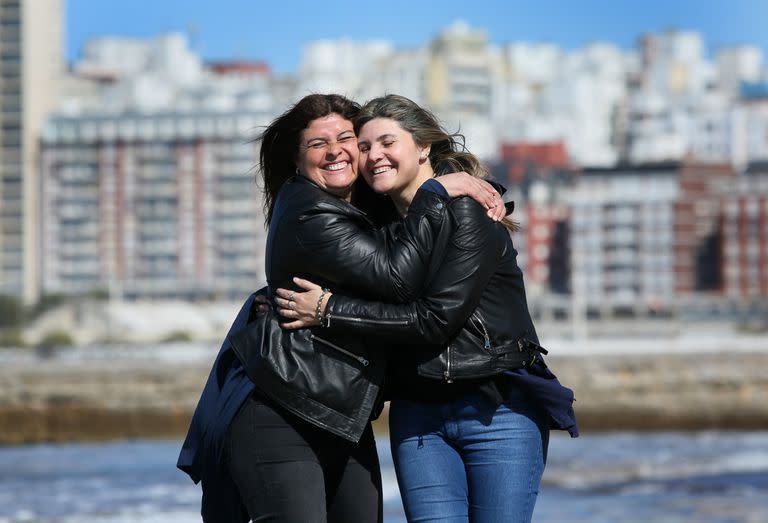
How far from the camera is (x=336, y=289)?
3.92 meters

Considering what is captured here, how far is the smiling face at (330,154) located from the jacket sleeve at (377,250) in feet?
0.50

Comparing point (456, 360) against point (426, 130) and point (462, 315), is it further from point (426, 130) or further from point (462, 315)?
point (426, 130)

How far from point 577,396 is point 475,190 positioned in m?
27.5

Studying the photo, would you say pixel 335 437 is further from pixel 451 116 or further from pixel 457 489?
pixel 451 116

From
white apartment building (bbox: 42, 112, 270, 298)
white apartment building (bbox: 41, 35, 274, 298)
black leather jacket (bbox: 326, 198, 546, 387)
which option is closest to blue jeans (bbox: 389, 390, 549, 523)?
black leather jacket (bbox: 326, 198, 546, 387)

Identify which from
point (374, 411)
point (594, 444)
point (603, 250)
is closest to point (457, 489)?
point (374, 411)

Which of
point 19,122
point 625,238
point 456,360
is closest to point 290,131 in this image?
point 456,360

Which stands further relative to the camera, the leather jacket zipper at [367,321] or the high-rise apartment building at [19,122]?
the high-rise apartment building at [19,122]

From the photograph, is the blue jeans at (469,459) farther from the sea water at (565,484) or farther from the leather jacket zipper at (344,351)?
the sea water at (565,484)

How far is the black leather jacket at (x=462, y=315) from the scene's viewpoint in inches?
151

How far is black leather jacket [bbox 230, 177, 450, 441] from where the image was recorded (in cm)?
381

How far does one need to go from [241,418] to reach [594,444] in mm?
19091

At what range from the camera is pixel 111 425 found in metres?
29.6

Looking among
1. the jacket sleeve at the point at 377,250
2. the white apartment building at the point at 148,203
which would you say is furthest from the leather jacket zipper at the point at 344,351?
the white apartment building at the point at 148,203
